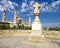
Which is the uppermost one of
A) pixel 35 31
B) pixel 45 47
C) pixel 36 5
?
pixel 36 5

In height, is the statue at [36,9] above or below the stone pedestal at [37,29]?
above

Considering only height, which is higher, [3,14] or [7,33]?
[3,14]

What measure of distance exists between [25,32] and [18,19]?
50.1 metres

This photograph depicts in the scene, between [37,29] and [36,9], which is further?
[36,9]

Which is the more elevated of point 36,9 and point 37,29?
point 36,9

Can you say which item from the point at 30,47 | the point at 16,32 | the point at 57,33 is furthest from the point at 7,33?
the point at 30,47

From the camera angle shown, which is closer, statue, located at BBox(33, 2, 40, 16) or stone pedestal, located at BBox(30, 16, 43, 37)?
stone pedestal, located at BBox(30, 16, 43, 37)

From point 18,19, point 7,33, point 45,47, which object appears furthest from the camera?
point 18,19

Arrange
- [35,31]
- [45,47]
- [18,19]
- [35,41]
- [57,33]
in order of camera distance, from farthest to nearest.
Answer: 1. [18,19]
2. [57,33]
3. [35,31]
4. [35,41]
5. [45,47]

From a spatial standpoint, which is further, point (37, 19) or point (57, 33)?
point (57, 33)

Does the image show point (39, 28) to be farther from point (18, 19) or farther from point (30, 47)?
point (18, 19)

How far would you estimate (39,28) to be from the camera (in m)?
16.2

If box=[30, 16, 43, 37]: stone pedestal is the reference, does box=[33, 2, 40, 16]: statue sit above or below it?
above

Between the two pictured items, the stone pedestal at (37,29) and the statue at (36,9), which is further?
the statue at (36,9)
